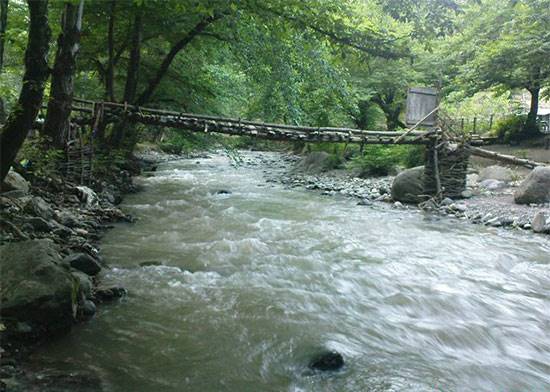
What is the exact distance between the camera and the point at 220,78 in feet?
48.8

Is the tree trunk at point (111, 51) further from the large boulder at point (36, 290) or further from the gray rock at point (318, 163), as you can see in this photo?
the gray rock at point (318, 163)

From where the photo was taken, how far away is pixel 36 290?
3.57 meters

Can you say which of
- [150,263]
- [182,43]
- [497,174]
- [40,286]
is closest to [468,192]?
[497,174]

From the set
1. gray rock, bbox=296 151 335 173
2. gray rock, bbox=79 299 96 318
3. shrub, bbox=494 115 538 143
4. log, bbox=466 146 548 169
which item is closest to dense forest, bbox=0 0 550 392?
gray rock, bbox=79 299 96 318

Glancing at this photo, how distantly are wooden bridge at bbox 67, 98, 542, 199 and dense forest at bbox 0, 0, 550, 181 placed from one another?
1.84ft

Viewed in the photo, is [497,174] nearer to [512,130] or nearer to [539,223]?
[539,223]

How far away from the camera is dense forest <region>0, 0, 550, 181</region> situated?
4.00m

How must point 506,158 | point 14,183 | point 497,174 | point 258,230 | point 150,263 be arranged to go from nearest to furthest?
point 150,263
point 14,183
point 258,230
point 506,158
point 497,174

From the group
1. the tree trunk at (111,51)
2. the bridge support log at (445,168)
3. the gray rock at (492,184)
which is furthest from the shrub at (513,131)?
the tree trunk at (111,51)

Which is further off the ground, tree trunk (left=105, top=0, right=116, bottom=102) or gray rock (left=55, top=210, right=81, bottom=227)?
tree trunk (left=105, top=0, right=116, bottom=102)

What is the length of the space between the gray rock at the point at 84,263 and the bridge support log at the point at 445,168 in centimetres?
914

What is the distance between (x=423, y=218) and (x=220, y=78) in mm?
8127

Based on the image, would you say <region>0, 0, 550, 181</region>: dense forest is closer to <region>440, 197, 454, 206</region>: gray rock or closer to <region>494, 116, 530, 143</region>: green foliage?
<region>494, 116, 530, 143</region>: green foliage

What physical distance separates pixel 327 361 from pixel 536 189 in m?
9.02
